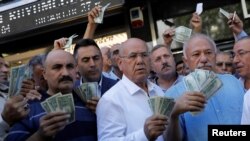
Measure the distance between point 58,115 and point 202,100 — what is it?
0.83 meters

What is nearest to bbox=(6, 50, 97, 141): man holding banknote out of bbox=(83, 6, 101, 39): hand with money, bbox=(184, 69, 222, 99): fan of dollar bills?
bbox=(184, 69, 222, 99): fan of dollar bills

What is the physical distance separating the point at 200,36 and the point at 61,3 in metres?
3.74

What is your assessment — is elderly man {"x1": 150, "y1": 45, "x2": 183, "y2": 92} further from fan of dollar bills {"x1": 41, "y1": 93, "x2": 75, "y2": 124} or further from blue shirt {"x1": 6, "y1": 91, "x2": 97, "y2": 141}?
fan of dollar bills {"x1": 41, "y1": 93, "x2": 75, "y2": 124}

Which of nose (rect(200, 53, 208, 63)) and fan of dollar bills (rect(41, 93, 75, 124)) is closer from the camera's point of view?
fan of dollar bills (rect(41, 93, 75, 124))

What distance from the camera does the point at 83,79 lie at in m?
3.72

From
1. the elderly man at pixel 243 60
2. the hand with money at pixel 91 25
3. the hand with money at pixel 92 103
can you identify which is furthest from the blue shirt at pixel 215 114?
the hand with money at pixel 91 25

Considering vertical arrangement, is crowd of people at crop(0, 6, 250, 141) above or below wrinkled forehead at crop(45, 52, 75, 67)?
below

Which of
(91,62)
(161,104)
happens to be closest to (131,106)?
(161,104)

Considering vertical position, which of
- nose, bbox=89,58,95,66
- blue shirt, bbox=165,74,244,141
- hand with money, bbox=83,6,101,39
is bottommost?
blue shirt, bbox=165,74,244,141

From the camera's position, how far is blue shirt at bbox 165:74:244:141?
278 centimetres

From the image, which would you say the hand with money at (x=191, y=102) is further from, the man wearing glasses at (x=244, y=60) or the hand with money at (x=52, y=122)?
the man wearing glasses at (x=244, y=60)

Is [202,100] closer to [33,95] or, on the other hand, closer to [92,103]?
[92,103]

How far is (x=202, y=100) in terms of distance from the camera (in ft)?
7.96

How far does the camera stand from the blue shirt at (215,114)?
9.11 feet
